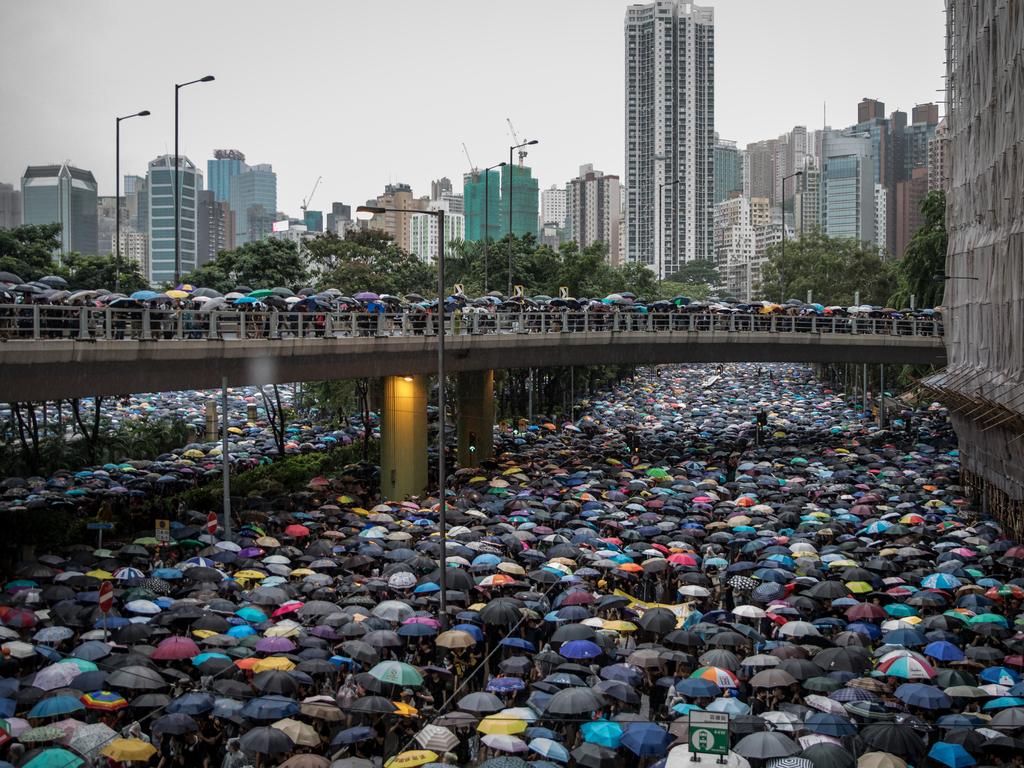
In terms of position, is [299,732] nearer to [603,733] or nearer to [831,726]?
[603,733]

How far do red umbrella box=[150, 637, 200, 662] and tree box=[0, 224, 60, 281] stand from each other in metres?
45.5

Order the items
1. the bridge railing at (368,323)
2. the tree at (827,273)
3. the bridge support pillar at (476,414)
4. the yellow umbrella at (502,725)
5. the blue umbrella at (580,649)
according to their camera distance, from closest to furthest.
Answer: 1. the yellow umbrella at (502,725)
2. the blue umbrella at (580,649)
3. the bridge railing at (368,323)
4. the bridge support pillar at (476,414)
5. the tree at (827,273)

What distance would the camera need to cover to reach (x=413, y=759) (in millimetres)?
14328

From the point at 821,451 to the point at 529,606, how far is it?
98.0ft

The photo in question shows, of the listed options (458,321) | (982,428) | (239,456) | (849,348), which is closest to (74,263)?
(239,456)

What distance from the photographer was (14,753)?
14570 mm

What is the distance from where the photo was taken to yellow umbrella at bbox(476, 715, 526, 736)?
50.7 feet

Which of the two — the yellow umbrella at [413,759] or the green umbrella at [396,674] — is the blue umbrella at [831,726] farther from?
the green umbrella at [396,674]

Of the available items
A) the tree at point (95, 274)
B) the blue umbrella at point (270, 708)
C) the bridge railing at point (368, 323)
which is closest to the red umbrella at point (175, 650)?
the blue umbrella at point (270, 708)

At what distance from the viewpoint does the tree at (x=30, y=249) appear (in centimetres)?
6050

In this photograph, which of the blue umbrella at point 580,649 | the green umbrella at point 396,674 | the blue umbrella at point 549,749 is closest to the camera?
the blue umbrella at point 549,749

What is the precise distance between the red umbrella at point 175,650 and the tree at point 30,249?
45.5 metres

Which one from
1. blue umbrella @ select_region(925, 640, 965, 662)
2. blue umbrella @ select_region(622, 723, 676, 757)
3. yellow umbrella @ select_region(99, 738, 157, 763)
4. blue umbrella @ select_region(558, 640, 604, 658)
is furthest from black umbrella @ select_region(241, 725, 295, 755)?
blue umbrella @ select_region(925, 640, 965, 662)

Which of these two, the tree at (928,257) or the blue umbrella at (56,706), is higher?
the tree at (928,257)
